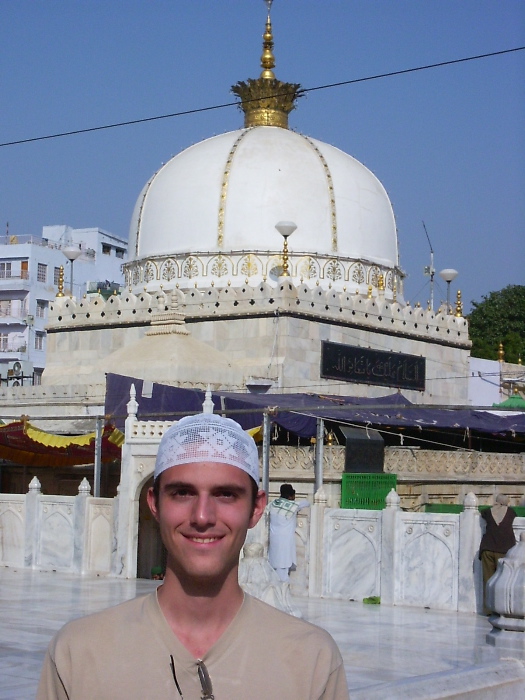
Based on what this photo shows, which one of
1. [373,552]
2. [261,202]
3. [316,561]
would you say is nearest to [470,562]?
[373,552]

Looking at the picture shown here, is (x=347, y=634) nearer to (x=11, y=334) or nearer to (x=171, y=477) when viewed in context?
(x=171, y=477)

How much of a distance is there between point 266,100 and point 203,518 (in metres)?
28.9

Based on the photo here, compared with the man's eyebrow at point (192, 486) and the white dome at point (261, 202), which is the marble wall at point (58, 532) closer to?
the white dome at point (261, 202)

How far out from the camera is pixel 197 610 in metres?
2.92

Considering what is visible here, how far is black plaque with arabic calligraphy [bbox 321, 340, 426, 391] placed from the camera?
24.7m

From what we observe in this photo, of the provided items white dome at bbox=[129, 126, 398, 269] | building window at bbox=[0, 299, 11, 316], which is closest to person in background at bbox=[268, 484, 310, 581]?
white dome at bbox=[129, 126, 398, 269]

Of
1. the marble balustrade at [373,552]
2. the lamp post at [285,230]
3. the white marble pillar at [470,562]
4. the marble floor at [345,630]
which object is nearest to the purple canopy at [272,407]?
the marble balustrade at [373,552]

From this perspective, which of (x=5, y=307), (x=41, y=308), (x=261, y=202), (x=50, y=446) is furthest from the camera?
(x=41, y=308)

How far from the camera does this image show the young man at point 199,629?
2834 millimetres

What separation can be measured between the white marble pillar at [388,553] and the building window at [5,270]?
3362 centimetres

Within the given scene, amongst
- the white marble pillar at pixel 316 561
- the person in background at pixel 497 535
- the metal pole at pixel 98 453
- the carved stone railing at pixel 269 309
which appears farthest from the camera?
the carved stone railing at pixel 269 309

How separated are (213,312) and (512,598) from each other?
17.8 meters

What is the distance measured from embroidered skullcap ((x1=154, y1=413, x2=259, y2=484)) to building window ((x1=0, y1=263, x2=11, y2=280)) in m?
44.5

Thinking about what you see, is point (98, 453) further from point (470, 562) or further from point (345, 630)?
point (345, 630)
